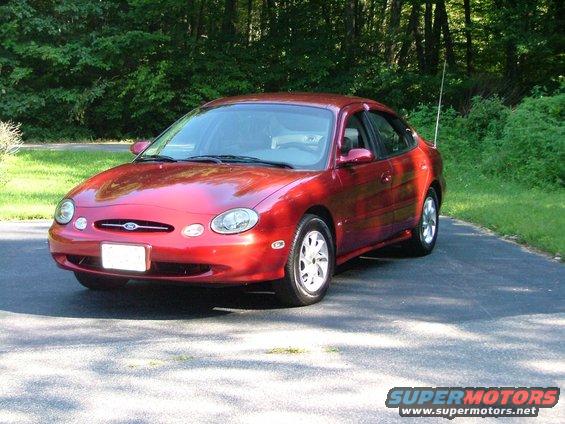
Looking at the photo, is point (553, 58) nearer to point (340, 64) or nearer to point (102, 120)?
point (340, 64)

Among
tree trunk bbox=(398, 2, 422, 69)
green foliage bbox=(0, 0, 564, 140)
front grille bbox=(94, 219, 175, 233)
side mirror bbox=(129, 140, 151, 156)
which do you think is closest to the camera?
front grille bbox=(94, 219, 175, 233)

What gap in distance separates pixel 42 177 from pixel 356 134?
33.2ft

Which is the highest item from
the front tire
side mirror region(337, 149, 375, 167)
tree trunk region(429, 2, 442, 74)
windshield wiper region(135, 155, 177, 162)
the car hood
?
tree trunk region(429, 2, 442, 74)

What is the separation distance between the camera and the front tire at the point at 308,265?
6711mm

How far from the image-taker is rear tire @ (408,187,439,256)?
9.09 metres

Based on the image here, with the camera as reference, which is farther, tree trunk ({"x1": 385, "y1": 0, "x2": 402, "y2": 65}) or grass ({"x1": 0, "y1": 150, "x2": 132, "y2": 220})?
tree trunk ({"x1": 385, "y1": 0, "x2": 402, "y2": 65})

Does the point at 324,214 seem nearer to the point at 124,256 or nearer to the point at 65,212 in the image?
the point at 124,256

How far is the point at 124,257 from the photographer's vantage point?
6414mm

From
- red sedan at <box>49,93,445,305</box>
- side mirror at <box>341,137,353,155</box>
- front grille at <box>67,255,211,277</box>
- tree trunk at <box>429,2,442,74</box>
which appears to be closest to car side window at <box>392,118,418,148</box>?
red sedan at <box>49,93,445,305</box>

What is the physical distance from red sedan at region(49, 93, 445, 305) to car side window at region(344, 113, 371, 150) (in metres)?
0.01

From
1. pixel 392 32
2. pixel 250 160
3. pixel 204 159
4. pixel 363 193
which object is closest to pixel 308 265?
pixel 250 160

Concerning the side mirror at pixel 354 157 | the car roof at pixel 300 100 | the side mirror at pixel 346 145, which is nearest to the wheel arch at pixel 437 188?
the car roof at pixel 300 100

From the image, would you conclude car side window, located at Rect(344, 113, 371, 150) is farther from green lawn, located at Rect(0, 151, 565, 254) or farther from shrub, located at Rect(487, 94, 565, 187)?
shrub, located at Rect(487, 94, 565, 187)

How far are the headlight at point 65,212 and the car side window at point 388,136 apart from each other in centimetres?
289
